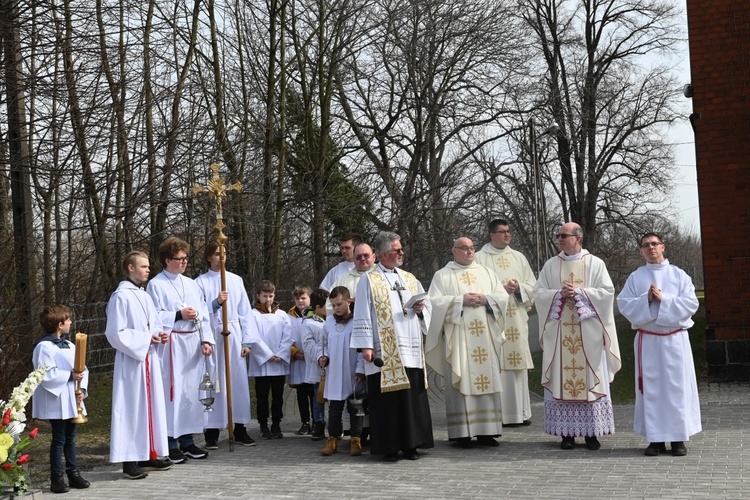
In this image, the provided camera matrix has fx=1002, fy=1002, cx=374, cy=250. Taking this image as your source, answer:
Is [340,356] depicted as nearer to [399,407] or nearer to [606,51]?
[399,407]

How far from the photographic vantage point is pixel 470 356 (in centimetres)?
1028

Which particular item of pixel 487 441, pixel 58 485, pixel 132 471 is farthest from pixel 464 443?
pixel 58 485

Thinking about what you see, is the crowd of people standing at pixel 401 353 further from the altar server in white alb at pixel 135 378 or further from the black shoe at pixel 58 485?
the black shoe at pixel 58 485

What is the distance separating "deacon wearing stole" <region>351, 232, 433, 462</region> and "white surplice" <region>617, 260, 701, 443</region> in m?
2.02

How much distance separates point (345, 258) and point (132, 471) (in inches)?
153

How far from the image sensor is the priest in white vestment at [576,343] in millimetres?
9727

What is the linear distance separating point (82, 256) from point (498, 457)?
10040 mm

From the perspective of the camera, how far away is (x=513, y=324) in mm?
11812

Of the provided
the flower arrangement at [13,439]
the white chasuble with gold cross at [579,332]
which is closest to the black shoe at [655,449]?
the white chasuble with gold cross at [579,332]

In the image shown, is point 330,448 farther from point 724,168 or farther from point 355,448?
point 724,168

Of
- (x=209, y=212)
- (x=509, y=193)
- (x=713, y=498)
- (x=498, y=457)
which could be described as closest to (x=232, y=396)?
(x=498, y=457)

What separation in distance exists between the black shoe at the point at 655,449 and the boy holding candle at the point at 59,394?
5.04 meters

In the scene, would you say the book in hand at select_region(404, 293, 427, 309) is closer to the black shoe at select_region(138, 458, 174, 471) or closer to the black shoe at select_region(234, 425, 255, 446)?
the black shoe at select_region(234, 425, 255, 446)

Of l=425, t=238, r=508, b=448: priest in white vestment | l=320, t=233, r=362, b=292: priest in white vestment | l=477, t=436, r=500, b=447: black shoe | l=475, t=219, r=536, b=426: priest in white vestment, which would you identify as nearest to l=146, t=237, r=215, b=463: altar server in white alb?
l=320, t=233, r=362, b=292: priest in white vestment
